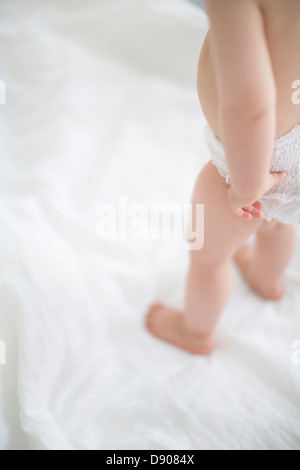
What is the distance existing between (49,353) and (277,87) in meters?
0.53

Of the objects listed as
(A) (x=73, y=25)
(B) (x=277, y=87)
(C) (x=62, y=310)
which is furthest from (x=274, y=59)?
(A) (x=73, y=25)

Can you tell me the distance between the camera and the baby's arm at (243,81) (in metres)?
0.38

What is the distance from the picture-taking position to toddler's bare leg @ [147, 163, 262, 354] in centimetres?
57

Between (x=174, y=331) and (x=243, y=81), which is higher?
(x=243, y=81)

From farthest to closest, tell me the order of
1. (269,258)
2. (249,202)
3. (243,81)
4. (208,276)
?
(269,258) < (208,276) < (249,202) < (243,81)

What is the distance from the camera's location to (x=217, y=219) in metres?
0.58

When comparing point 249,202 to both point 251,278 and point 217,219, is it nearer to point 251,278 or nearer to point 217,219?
point 217,219

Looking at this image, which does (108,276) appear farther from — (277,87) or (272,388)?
(277,87)

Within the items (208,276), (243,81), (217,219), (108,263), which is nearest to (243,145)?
(243,81)

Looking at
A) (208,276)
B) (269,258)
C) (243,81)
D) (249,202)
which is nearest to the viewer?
(243,81)

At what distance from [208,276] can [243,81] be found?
14.0 inches

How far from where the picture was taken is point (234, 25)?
0.38m

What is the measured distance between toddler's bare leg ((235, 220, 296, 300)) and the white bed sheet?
0.03 meters

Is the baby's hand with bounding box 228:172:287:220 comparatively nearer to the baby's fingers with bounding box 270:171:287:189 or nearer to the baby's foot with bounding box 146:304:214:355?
the baby's fingers with bounding box 270:171:287:189
